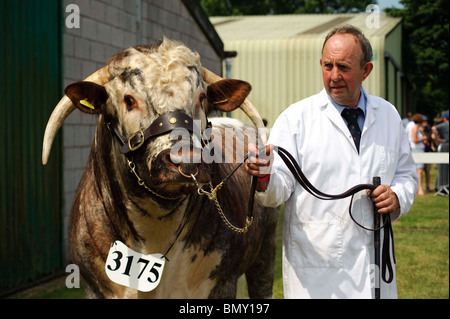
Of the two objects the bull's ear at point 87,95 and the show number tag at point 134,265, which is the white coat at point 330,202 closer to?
the show number tag at point 134,265

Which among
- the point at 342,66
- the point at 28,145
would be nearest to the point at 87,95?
the point at 342,66

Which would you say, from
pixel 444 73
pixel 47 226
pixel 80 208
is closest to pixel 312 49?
pixel 444 73

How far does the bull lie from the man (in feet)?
1.06

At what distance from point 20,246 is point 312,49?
15655mm

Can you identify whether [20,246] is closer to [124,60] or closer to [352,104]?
[124,60]

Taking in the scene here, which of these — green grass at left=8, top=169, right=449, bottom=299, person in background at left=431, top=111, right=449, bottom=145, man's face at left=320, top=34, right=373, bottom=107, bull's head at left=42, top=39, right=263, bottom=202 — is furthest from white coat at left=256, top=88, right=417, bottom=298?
person in background at left=431, top=111, right=449, bottom=145

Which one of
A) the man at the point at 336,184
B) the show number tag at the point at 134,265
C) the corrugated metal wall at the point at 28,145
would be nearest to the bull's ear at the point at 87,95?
the show number tag at the point at 134,265

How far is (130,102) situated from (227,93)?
61 centimetres

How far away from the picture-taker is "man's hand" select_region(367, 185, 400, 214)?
2867 millimetres

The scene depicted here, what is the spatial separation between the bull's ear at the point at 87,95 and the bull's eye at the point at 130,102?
194mm

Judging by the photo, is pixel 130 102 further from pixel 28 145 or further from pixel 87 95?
pixel 28 145

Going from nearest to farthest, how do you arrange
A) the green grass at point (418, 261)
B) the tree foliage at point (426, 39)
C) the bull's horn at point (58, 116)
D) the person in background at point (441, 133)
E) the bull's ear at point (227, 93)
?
the bull's horn at point (58, 116), the bull's ear at point (227, 93), the green grass at point (418, 261), the person in background at point (441, 133), the tree foliage at point (426, 39)

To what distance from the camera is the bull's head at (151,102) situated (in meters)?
2.76

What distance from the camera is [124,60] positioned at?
307cm
